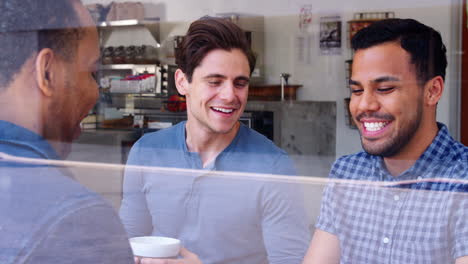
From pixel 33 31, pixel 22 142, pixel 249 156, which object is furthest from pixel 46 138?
pixel 249 156

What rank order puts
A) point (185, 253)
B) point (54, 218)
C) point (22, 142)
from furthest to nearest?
point (185, 253), point (22, 142), point (54, 218)

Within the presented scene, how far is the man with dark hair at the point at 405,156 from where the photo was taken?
1180 millimetres

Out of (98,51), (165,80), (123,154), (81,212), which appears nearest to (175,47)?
(165,80)

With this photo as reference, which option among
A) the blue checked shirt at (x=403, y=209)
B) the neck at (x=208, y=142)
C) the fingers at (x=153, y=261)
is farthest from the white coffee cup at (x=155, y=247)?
the blue checked shirt at (x=403, y=209)

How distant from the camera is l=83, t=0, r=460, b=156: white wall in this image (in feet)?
4.42

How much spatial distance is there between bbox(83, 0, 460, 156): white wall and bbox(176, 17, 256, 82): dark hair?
1.5 inches

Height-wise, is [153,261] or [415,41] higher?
[415,41]

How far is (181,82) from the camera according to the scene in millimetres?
1479

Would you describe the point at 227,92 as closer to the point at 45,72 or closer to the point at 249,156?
the point at 249,156

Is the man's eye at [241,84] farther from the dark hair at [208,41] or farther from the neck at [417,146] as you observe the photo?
the neck at [417,146]

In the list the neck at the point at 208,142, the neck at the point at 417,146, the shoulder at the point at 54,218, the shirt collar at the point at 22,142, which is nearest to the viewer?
the shoulder at the point at 54,218

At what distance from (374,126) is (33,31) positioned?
0.75 meters

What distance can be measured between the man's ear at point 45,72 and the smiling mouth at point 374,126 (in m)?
0.67

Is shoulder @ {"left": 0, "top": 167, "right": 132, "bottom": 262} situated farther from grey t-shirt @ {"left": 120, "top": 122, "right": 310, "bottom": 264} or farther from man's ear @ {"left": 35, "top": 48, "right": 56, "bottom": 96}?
grey t-shirt @ {"left": 120, "top": 122, "right": 310, "bottom": 264}
